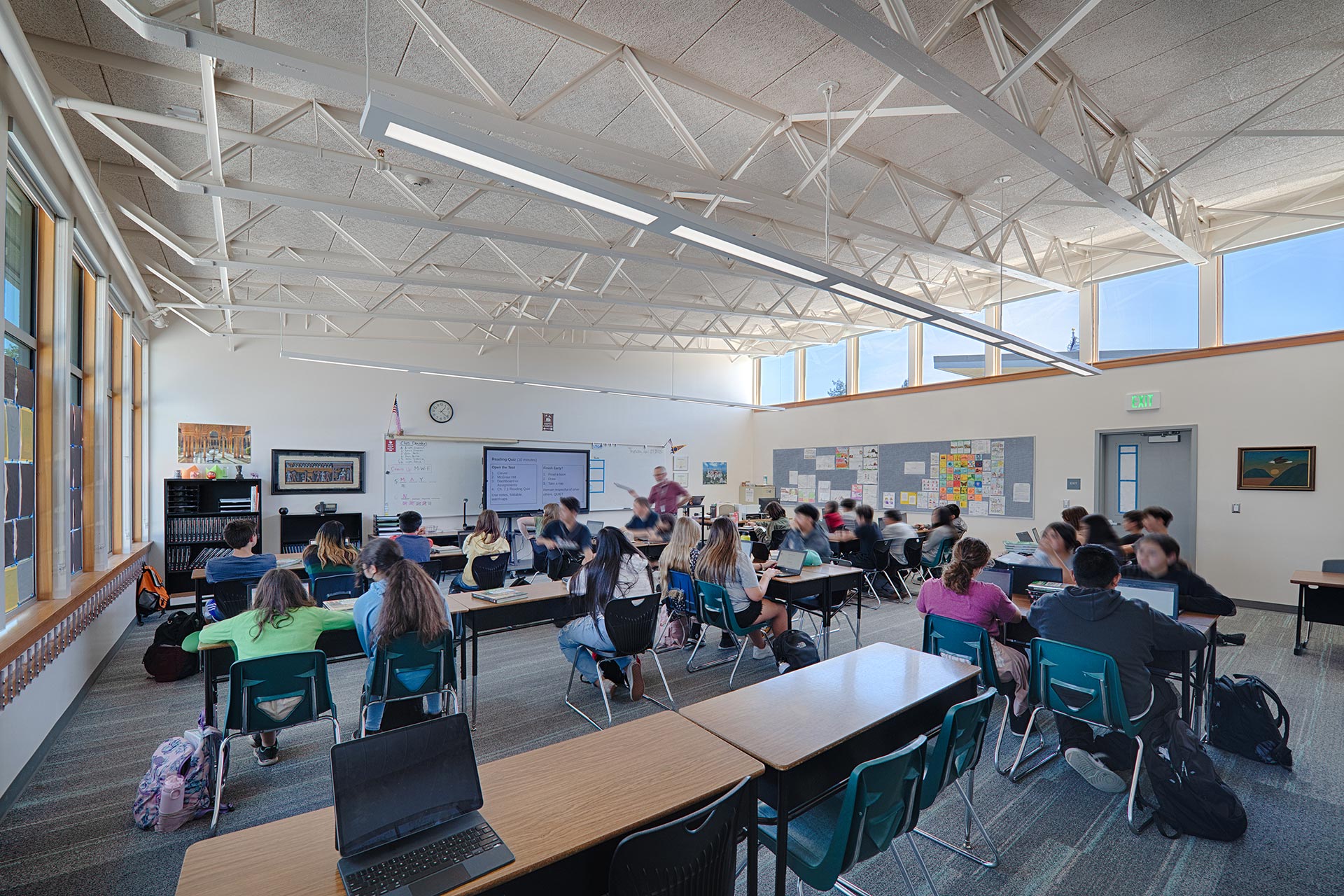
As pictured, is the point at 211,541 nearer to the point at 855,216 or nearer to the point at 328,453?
the point at 328,453

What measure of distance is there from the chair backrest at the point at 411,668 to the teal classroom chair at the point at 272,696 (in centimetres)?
23

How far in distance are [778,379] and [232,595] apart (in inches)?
382

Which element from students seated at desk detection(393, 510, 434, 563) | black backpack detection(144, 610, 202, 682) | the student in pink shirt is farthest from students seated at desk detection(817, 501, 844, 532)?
black backpack detection(144, 610, 202, 682)

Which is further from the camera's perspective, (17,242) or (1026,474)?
(1026,474)

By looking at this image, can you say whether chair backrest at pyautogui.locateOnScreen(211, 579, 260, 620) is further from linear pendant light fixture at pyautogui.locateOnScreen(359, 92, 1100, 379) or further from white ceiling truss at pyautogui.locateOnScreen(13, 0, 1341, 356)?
linear pendant light fixture at pyautogui.locateOnScreen(359, 92, 1100, 379)

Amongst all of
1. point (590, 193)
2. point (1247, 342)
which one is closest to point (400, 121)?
point (590, 193)

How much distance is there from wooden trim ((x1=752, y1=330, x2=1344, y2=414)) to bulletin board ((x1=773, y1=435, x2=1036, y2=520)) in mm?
819

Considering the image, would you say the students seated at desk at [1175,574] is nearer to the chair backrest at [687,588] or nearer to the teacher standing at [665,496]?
the chair backrest at [687,588]

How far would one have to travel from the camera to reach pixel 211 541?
7.16 meters

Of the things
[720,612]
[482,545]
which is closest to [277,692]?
[720,612]

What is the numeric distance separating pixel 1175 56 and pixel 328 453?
9.27 m

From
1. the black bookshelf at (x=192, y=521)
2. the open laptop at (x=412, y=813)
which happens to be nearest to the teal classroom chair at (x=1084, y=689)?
the open laptop at (x=412, y=813)

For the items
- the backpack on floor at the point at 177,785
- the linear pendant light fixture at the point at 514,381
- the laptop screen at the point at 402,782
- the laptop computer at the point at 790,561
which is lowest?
the backpack on floor at the point at 177,785

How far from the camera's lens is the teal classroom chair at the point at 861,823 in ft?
5.60
